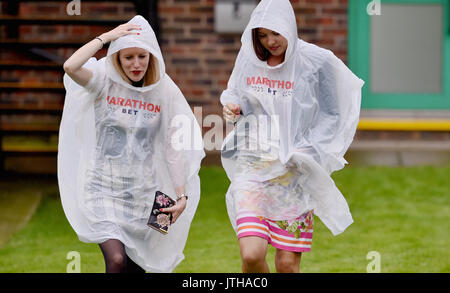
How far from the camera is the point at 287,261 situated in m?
4.40

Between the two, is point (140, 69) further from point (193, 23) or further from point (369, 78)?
point (369, 78)

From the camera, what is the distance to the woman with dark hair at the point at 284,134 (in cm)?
432

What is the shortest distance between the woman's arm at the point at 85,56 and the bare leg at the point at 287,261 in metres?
1.37

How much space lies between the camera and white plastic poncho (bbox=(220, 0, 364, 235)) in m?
4.34

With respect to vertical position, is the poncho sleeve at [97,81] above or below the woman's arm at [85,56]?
below

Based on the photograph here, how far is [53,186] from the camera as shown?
8.07 m

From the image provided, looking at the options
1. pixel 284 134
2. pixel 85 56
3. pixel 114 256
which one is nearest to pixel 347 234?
pixel 284 134

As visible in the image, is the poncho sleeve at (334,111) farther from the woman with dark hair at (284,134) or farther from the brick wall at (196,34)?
the brick wall at (196,34)

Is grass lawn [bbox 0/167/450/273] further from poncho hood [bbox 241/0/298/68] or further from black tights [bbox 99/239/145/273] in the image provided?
poncho hood [bbox 241/0/298/68]

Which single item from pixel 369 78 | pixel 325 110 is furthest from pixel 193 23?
pixel 325 110

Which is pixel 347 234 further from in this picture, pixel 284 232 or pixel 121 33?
pixel 121 33

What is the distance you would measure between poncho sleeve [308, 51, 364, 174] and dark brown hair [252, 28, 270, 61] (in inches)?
11.8

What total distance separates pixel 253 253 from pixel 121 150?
2.81 feet

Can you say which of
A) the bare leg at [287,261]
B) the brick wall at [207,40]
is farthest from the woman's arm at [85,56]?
the brick wall at [207,40]
